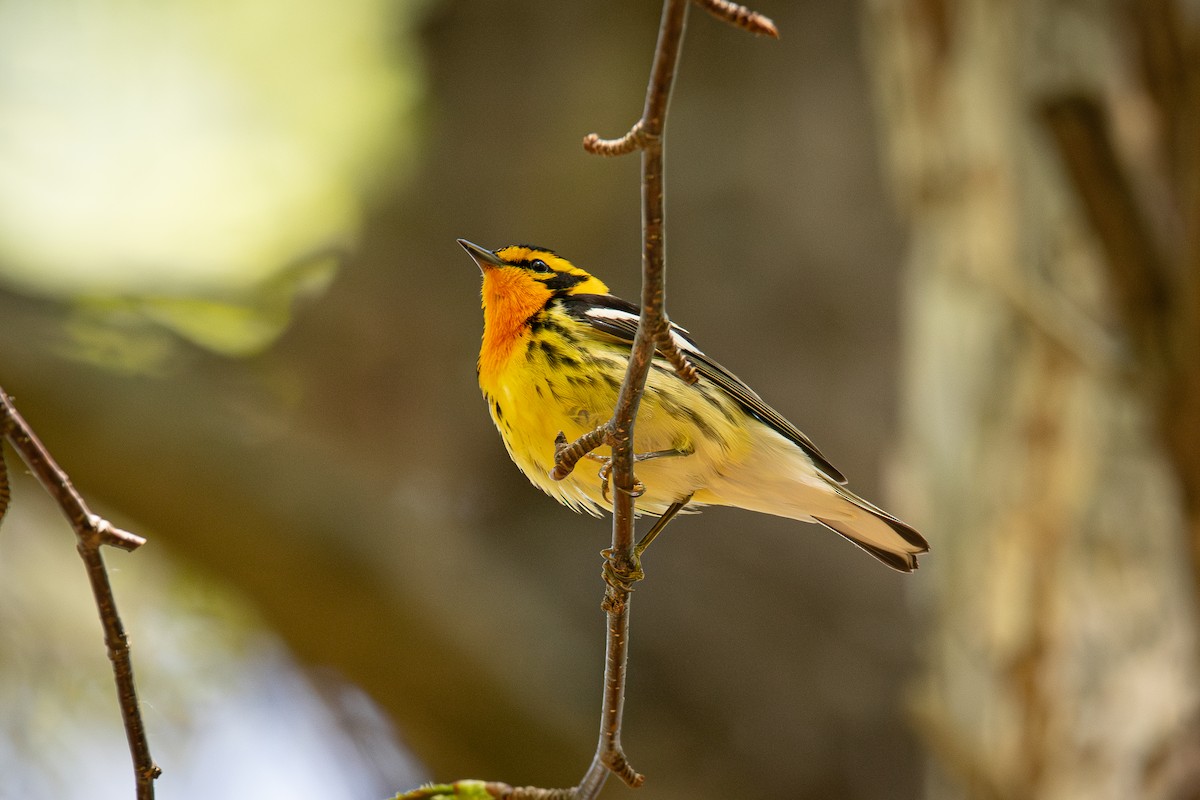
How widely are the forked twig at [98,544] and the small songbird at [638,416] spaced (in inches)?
53.3

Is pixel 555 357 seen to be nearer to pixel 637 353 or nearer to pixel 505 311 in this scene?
pixel 505 311

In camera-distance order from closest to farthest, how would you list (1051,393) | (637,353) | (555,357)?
(637,353) → (555,357) → (1051,393)

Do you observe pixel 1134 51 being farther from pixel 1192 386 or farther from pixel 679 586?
pixel 679 586

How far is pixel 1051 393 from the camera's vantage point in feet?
17.2

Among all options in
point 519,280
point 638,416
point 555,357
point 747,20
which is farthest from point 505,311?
point 747,20

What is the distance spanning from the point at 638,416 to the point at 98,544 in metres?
1.77

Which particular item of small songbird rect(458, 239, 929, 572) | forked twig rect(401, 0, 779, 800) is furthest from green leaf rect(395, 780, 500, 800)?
small songbird rect(458, 239, 929, 572)

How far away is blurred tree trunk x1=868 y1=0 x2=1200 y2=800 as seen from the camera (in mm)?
3936

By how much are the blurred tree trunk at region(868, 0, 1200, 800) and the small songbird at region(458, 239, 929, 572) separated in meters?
1.35

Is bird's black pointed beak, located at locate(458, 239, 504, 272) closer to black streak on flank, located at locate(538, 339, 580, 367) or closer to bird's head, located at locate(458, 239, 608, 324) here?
bird's head, located at locate(458, 239, 608, 324)

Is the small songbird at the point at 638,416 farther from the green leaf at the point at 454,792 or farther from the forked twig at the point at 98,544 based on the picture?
the forked twig at the point at 98,544

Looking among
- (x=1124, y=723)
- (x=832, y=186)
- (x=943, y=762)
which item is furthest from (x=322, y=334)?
(x=1124, y=723)

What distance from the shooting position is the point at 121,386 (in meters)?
5.77

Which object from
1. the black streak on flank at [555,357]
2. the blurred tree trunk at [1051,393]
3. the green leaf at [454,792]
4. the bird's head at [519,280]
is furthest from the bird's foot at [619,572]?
the blurred tree trunk at [1051,393]
